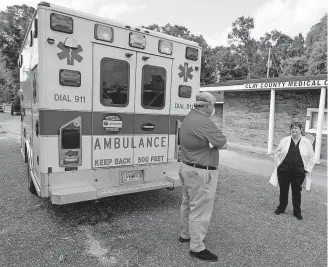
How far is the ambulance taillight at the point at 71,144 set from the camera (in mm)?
3972

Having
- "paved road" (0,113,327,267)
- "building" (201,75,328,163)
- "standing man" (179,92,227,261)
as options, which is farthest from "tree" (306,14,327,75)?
"standing man" (179,92,227,261)

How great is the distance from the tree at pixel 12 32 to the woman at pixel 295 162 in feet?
193

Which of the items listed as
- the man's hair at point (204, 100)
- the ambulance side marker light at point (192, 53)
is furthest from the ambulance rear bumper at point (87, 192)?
the ambulance side marker light at point (192, 53)

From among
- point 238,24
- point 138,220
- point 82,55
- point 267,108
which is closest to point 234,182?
point 138,220

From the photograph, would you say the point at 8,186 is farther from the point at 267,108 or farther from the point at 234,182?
the point at 267,108

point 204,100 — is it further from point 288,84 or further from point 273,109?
point 273,109

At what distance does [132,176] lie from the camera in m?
4.62

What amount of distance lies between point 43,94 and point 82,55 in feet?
2.54

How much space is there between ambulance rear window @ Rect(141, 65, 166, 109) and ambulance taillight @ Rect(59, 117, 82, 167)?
3.88ft

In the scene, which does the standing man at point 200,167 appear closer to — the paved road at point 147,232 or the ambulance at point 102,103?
the paved road at point 147,232

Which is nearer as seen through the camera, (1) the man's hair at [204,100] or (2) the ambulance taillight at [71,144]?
(1) the man's hair at [204,100]

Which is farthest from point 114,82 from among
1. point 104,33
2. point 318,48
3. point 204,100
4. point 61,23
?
point 318,48

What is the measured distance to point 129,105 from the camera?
4.52 meters

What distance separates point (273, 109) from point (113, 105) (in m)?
8.97
